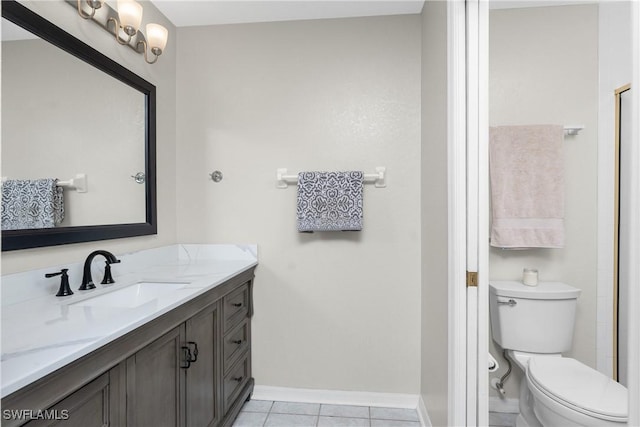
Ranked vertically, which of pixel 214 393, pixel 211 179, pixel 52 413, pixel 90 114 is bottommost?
pixel 214 393

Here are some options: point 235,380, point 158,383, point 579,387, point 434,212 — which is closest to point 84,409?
point 158,383

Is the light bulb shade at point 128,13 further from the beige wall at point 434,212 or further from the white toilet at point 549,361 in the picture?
the white toilet at point 549,361

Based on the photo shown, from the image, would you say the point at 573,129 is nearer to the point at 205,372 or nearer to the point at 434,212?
the point at 434,212

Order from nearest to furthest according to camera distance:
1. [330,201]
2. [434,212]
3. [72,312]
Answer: [72,312]
[434,212]
[330,201]

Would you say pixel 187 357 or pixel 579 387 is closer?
pixel 579 387

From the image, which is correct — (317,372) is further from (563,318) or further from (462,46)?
(462,46)

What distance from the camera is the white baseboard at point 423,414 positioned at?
1850 millimetres

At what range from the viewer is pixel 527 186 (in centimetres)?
112

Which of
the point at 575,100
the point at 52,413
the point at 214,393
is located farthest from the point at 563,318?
the point at 214,393

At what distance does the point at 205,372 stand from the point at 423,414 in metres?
1.26

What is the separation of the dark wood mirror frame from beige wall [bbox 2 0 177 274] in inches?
1.5

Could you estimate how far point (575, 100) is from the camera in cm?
84

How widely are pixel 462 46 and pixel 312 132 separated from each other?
1.00m

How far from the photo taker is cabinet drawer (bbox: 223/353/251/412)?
176 centimetres
